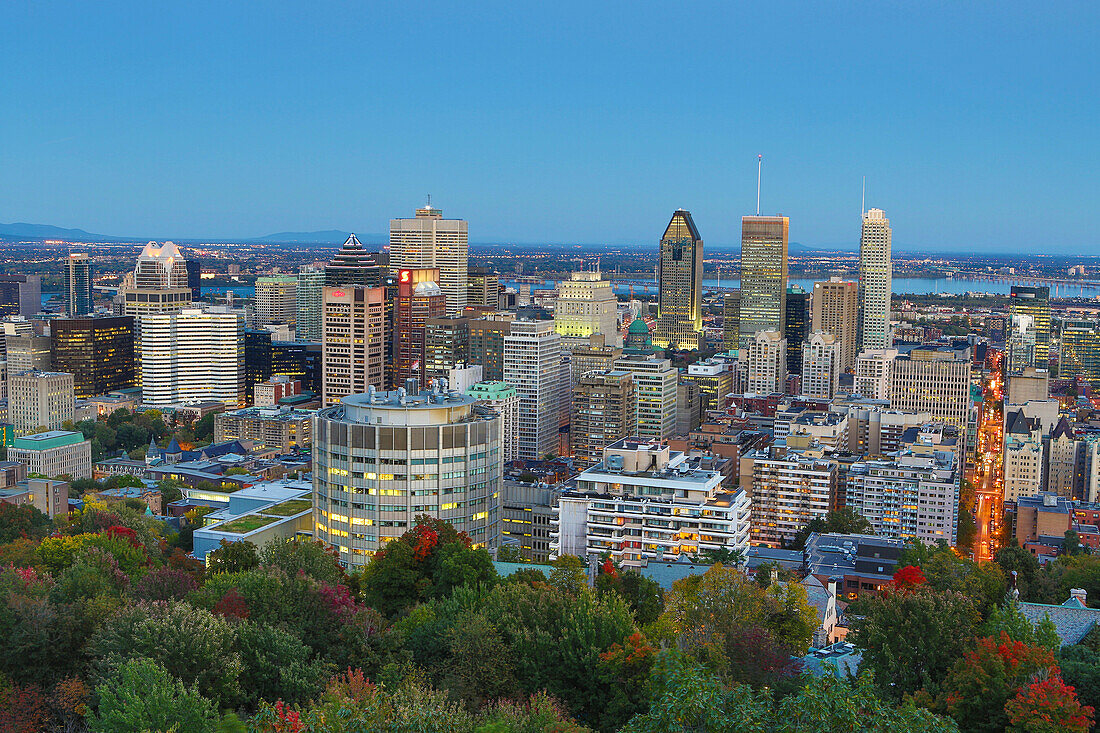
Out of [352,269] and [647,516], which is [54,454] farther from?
[352,269]

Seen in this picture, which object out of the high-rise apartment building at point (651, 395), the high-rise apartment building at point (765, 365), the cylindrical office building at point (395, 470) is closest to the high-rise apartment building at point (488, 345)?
the high-rise apartment building at point (651, 395)

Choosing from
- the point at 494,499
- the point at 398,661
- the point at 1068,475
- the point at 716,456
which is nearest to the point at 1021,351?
the point at 1068,475

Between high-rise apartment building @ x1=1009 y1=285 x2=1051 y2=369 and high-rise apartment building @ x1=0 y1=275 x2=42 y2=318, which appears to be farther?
high-rise apartment building @ x1=0 y1=275 x2=42 y2=318

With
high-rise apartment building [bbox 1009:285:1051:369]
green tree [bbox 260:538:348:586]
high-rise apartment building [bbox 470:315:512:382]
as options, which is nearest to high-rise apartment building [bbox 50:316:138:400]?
high-rise apartment building [bbox 470:315:512:382]

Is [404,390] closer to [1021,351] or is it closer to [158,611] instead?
[158,611]

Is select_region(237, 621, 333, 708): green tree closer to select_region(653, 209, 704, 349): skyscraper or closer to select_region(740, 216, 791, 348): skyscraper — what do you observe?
select_region(740, 216, 791, 348): skyscraper
